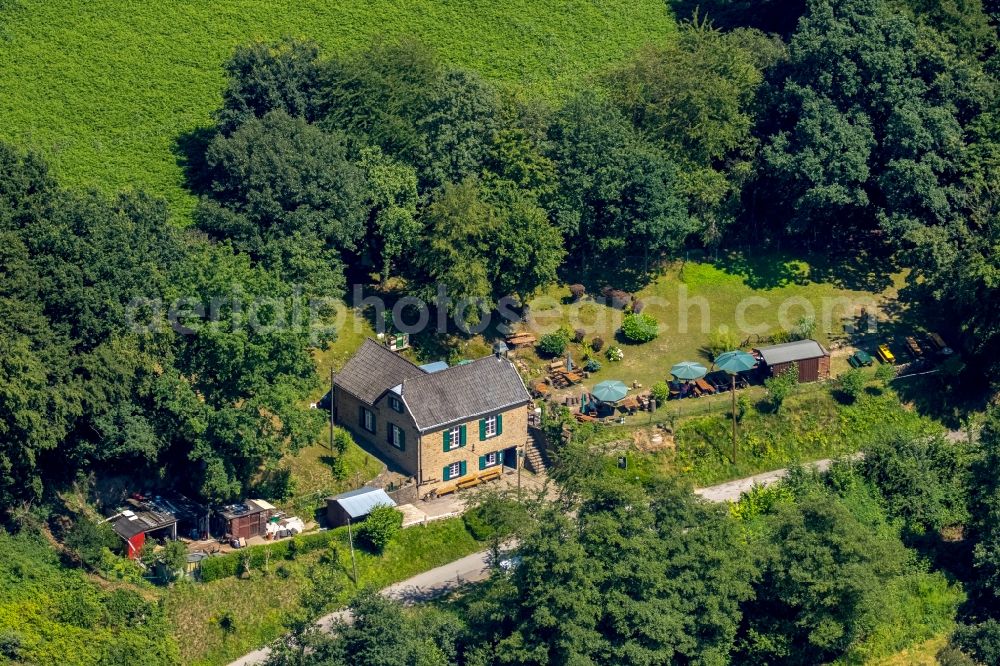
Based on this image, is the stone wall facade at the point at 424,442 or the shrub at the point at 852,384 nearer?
the stone wall facade at the point at 424,442

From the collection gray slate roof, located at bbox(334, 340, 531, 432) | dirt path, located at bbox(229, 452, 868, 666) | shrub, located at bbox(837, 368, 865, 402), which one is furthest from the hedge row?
shrub, located at bbox(837, 368, 865, 402)

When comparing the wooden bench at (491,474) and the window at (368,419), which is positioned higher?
the window at (368,419)

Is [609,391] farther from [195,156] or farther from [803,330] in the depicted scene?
[195,156]

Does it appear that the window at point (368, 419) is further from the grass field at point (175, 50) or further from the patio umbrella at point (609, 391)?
the grass field at point (175, 50)

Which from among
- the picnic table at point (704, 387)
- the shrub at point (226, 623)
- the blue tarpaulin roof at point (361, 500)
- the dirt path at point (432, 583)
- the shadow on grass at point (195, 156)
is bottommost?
the dirt path at point (432, 583)

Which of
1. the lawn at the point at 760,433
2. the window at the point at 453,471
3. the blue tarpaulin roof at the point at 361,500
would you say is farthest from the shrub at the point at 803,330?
the blue tarpaulin roof at the point at 361,500

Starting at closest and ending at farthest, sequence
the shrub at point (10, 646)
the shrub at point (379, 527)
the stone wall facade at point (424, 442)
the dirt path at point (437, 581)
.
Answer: the shrub at point (10, 646) → the dirt path at point (437, 581) → the shrub at point (379, 527) → the stone wall facade at point (424, 442)

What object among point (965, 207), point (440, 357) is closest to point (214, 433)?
point (440, 357)
